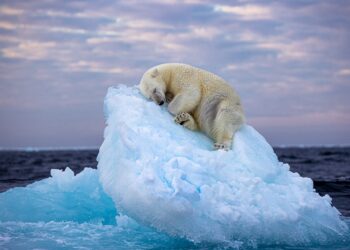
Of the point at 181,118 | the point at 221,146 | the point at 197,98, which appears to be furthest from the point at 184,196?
the point at 197,98

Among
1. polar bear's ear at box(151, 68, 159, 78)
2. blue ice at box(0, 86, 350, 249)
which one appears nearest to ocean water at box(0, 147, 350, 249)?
blue ice at box(0, 86, 350, 249)

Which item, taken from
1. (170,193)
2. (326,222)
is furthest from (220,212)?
(326,222)

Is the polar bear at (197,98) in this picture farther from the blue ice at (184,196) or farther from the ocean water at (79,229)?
the ocean water at (79,229)

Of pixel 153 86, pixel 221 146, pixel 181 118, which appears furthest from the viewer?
pixel 153 86

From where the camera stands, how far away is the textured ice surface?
829cm

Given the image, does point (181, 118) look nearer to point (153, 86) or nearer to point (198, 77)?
point (153, 86)

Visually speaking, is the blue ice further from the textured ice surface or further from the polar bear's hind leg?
the polar bear's hind leg

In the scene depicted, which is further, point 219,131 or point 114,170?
point 219,131

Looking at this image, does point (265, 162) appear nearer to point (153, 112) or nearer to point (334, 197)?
point (153, 112)

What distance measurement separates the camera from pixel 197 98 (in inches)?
410

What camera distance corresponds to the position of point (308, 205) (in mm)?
9000

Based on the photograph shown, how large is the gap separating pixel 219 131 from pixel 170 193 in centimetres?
235

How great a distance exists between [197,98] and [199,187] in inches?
93.3

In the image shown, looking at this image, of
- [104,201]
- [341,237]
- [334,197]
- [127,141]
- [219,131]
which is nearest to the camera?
[127,141]
